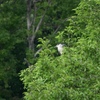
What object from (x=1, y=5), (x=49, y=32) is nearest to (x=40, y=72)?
(x=1, y=5)

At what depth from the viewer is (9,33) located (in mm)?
20500

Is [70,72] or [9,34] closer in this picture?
[70,72]

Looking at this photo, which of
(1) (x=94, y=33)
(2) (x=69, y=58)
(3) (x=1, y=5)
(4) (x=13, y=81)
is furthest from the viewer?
(4) (x=13, y=81)

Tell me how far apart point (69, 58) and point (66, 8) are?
45.7 ft

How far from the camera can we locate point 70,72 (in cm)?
820

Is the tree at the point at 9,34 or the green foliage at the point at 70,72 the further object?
the tree at the point at 9,34

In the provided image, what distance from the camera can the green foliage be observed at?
25.7 feet

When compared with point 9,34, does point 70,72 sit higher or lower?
lower

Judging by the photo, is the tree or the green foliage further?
the tree

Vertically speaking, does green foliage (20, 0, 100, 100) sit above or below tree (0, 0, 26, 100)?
below

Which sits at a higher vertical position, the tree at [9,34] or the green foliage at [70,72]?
the tree at [9,34]

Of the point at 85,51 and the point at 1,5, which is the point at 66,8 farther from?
the point at 85,51

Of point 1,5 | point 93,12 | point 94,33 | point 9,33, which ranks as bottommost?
point 94,33

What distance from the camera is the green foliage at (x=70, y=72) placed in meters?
7.83
